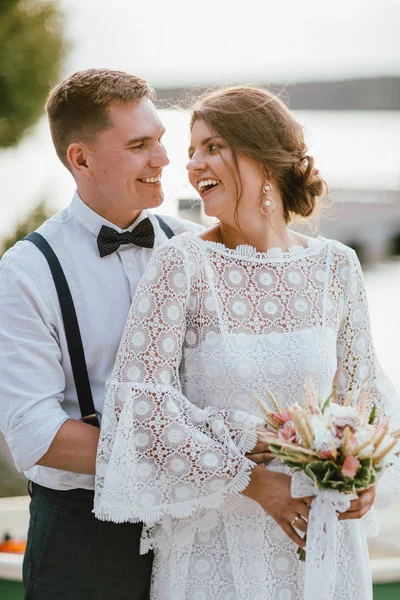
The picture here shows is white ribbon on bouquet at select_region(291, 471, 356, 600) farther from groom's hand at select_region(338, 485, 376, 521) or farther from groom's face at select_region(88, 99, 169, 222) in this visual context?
groom's face at select_region(88, 99, 169, 222)

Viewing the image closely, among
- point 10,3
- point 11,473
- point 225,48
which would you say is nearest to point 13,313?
point 10,3

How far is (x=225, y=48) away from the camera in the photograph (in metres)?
5.22

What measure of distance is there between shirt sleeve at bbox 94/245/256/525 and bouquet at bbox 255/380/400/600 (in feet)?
0.52

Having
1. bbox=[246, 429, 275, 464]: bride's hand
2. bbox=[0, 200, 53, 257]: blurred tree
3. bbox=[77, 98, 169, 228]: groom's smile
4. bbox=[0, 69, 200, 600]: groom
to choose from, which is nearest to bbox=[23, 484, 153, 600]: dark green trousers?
bbox=[0, 69, 200, 600]: groom

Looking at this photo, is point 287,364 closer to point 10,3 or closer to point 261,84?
point 261,84

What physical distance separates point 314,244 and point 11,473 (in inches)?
167

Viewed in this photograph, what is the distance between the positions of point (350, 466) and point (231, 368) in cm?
41

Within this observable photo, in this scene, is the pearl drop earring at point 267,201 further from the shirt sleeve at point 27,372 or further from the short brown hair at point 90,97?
the shirt sleeve at point 27,372

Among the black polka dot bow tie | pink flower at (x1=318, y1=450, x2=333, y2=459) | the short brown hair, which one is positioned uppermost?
the short brown hair

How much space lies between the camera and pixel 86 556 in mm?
2264

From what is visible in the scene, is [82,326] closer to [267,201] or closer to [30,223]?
[267,201]

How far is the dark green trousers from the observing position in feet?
7.38

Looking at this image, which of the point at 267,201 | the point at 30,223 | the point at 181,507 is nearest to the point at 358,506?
the point at 181,507

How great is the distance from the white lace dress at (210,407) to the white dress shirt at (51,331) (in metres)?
0.21
